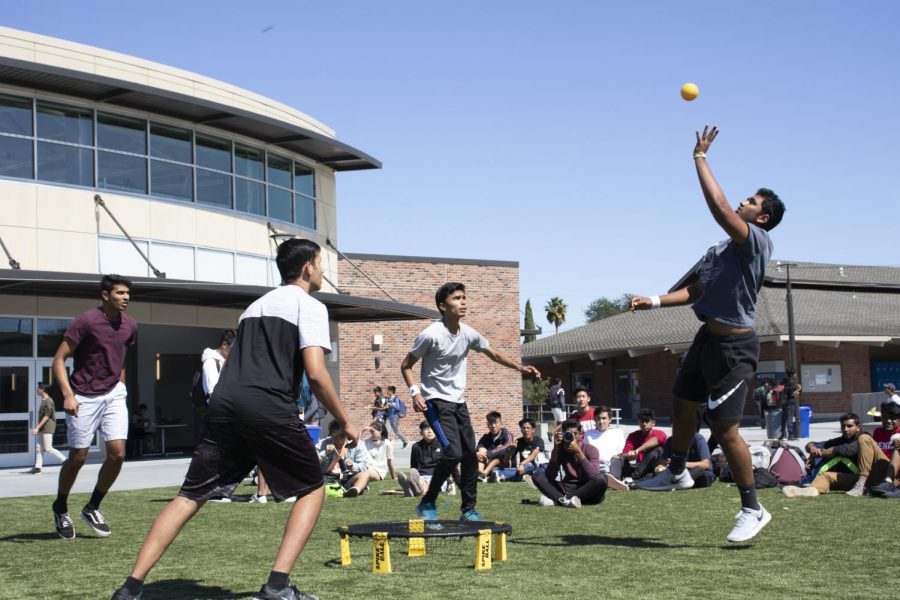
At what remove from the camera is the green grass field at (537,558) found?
5.63 m

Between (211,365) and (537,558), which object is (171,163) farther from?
(537,558)

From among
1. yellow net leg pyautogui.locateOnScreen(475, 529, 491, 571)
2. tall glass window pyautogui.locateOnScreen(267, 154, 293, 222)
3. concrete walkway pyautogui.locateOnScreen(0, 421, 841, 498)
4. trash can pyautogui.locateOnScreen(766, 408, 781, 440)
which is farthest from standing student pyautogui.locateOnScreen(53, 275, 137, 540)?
trash can pyautogui.locateOnScreen(766, 408, 781, 440)

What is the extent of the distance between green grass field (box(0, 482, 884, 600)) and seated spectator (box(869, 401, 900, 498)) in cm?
133

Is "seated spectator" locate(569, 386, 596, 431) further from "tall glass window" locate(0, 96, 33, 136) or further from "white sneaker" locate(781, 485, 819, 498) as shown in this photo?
"tall glass window" locate(0, 96, 33, 136)

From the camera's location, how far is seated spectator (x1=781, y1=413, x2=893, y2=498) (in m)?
12.1

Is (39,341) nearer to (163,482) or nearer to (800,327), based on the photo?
(163,482)

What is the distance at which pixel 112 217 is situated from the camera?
2327 cm

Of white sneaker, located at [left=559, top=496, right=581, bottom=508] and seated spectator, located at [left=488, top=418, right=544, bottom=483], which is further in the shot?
seated spectator, located at [left=488, top=418, right=544, bottom=483]

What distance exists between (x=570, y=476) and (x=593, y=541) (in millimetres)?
3722

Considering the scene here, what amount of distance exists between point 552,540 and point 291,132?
20702mm

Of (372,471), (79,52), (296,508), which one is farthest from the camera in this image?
(79,52)

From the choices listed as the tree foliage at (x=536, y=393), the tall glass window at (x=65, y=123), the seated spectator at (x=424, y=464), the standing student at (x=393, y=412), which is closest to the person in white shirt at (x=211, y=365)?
the seated spectator at (x=424, y=464)

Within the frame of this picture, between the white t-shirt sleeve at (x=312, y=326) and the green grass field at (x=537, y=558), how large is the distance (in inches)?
Answer: 52.1

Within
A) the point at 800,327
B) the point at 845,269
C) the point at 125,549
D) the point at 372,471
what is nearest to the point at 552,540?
the point at 125,549
